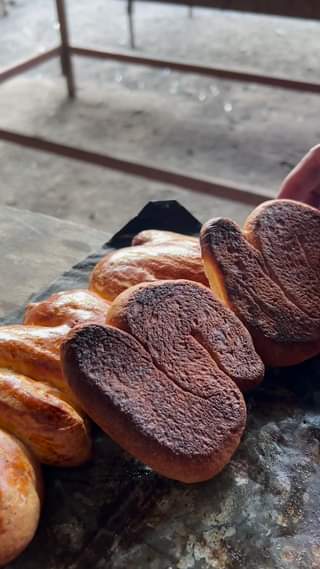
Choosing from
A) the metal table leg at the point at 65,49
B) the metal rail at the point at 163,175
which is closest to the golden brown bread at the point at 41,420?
the metal rail at the point at 163,175

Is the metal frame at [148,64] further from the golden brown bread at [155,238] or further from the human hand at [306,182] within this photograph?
the golden brown bread at [155,238]

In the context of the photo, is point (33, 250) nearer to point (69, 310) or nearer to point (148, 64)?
point (69, 310)

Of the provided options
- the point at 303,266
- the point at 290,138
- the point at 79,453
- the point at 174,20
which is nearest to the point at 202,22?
the point at 174,20

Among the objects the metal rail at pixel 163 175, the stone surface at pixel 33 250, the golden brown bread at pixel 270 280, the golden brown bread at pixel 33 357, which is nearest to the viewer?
the golden brown bread at pixel 33 357

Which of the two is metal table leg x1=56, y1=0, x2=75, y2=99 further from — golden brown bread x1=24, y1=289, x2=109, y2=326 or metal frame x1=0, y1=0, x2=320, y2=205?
golden brown bread x1=24, y1=289, x2=109, y2=326

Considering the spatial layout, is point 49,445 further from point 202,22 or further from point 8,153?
point 202,22
